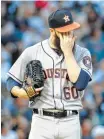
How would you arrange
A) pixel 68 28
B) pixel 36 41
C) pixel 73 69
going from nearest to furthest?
pixel 73 69 < pixel 68 28 < pixel 36 41

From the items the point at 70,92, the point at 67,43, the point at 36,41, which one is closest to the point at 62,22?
the point at 67,43

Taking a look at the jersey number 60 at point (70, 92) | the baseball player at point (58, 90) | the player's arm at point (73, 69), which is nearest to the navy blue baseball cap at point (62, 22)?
the baseball player at point (58, 90)

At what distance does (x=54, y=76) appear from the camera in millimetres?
3383

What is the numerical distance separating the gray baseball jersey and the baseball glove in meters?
0.05

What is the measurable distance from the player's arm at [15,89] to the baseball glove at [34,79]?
0.12 feet

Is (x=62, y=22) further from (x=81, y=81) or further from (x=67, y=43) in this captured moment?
(x=81, y=81)

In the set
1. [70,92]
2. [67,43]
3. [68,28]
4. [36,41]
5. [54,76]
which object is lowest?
[70,92]

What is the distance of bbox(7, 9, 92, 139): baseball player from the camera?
11.0ft

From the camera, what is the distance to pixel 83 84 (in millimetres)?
3256

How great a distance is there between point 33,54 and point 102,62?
13.0 feet

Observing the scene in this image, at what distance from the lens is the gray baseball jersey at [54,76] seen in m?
3.36

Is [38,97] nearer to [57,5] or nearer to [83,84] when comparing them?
[83,84]

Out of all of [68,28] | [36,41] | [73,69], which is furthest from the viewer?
[36,41]

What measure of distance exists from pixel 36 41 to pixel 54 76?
4.26 meters
